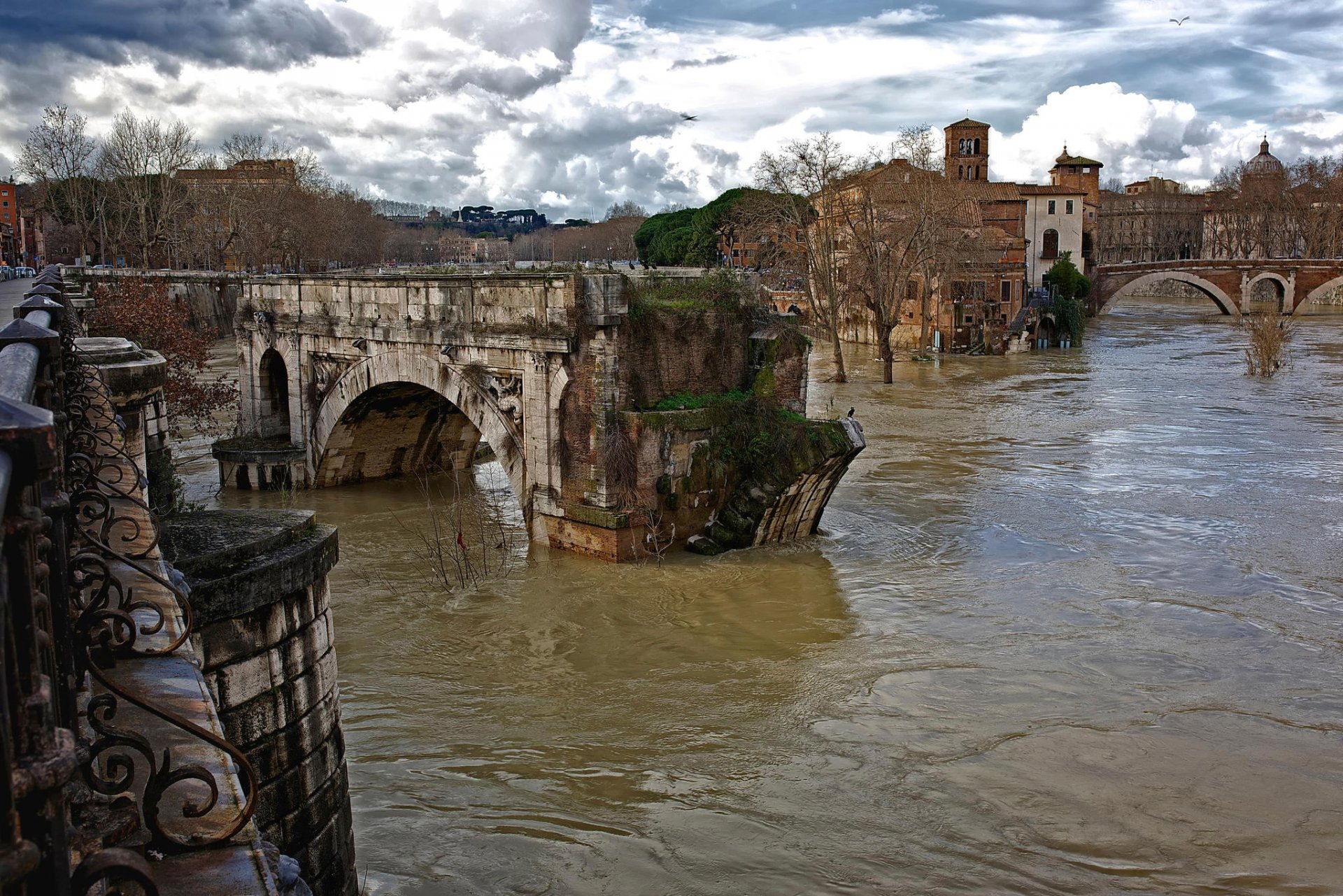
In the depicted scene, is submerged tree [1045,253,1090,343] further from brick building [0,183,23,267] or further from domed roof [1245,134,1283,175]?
brick building [0,183,23,267]

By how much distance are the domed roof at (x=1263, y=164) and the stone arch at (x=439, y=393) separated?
81.4 metres

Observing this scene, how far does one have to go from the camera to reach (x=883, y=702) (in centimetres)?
1055

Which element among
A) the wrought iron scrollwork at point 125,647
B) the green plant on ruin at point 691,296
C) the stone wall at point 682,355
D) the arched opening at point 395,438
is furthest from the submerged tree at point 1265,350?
the wrought iron scrollwork at point 125,647

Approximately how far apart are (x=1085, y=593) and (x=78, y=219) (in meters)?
45.8

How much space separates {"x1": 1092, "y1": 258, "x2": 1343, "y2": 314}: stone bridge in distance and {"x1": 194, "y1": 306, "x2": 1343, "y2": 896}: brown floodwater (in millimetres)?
45245

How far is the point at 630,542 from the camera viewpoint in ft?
48.0

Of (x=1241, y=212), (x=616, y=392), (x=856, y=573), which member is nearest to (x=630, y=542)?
(x=616, y=392)

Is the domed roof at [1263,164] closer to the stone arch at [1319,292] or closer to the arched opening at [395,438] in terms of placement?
the stone arch at [1319,292]

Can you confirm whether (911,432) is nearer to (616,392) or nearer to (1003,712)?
(616,392)

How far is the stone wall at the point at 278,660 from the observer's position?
17.2ft

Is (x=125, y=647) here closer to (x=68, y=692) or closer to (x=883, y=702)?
(x=68, y=692)

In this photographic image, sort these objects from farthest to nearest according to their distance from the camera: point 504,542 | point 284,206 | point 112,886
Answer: point 284,206
point 504,542
point 112,886

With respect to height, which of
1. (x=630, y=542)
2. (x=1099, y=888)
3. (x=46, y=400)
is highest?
(x=46, y=400)

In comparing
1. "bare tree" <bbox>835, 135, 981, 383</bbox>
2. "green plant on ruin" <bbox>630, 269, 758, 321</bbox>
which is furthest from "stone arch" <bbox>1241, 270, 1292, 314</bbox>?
"green plant on ruin" <bbox>630, 269, 758, 321</bbox>
